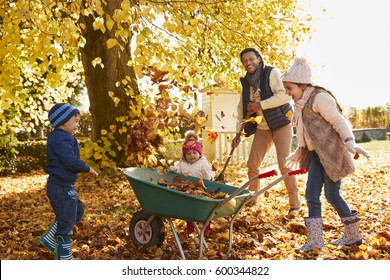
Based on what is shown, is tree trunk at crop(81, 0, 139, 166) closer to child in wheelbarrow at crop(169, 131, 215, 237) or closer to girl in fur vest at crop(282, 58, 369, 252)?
child in wheelbarrow at crop(169, 131, 215, 237)

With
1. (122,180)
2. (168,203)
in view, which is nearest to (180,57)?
(168,203)

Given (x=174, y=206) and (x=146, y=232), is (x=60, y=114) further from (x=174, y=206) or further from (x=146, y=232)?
(x=146, y=232)

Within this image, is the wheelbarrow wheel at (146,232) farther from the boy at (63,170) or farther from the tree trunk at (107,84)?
the tree trunk at (107,84)

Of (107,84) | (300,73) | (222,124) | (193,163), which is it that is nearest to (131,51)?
(107,84)

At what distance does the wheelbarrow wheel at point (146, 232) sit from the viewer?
4098 millimetres

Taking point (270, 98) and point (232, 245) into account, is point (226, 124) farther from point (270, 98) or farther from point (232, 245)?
point (232, 245)

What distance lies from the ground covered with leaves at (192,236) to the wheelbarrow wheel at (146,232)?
0.07 metres

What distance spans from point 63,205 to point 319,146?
2081 mm

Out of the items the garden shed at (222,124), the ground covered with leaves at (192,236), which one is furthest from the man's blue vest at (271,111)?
the garden shed at (222,124)

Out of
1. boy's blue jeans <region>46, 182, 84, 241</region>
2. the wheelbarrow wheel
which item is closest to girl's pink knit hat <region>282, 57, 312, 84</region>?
the wheelbarrow wheel

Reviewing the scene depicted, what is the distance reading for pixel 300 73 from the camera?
3.94m

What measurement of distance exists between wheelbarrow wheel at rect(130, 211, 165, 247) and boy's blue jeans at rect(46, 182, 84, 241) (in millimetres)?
608

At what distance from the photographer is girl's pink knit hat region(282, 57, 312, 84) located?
3943mm
